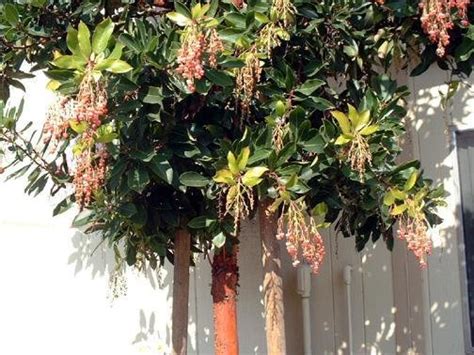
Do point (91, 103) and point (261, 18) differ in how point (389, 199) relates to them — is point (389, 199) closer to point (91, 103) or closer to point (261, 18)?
point (261, 18)

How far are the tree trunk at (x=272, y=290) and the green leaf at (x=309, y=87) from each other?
0.49 m

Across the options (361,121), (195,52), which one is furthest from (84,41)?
(361,121)

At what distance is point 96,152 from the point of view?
239 cm

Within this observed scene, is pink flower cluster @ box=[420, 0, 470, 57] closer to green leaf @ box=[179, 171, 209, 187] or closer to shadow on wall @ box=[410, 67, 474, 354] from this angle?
green leaf @ box=[179, 171, 209, 187]

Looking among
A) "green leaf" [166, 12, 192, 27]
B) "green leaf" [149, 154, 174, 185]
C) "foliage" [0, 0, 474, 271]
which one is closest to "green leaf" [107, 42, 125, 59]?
"foliage" [0, 0, 474, 271]

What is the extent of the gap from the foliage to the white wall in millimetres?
1136

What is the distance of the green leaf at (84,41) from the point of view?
2166 millimetres

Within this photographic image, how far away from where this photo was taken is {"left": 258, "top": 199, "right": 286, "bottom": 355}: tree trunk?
2.86 meters

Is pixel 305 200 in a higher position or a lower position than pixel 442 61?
lower

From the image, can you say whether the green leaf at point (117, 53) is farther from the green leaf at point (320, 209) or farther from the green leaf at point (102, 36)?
the green leaf at point (320, 209)

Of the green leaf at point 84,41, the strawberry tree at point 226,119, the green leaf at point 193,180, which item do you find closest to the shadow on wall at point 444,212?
the strawberry tree at point 226,119

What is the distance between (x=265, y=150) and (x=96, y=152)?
55 cm

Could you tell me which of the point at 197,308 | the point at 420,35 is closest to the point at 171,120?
the point at 420,35

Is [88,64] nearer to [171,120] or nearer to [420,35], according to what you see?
[171,120]
